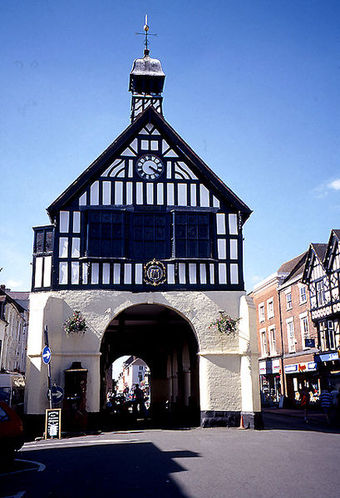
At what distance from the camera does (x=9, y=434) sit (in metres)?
9.48

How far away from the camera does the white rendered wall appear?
16516mm

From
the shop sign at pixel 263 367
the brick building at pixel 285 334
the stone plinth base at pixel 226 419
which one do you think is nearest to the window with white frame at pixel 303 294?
the brick building at pixel 285 334

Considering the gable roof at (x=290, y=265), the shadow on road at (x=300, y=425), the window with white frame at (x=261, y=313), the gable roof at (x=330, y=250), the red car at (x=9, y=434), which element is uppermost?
the gable roof at (x=290, y=265)

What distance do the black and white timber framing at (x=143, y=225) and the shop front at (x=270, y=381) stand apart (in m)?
20.1

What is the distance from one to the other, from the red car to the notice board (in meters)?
4.80

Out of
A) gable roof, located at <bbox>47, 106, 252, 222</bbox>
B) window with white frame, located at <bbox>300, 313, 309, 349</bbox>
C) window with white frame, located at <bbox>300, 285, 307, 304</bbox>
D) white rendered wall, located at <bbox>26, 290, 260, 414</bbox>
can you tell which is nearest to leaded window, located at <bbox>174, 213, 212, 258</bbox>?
gable roof, located at <bbox>47, 106, 252, 222</bbox>

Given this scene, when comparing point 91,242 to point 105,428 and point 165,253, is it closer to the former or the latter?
point 165,253

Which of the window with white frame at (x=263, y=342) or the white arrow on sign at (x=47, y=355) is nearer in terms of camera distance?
the white arrow on sign at (x=47, y=355)

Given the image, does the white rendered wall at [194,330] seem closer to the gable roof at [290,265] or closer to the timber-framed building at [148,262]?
the timber-framed building at [148,262]

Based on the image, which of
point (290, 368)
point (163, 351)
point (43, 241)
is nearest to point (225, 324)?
point (43, 241)

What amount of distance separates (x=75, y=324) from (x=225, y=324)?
514 centimetres

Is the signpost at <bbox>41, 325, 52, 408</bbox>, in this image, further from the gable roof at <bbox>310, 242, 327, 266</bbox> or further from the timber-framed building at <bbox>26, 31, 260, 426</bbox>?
the gable roof at <bbox>310, 242, 327, 266</bbox>

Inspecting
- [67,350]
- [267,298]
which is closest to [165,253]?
[67,350]

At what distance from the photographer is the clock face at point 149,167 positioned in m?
18.5
